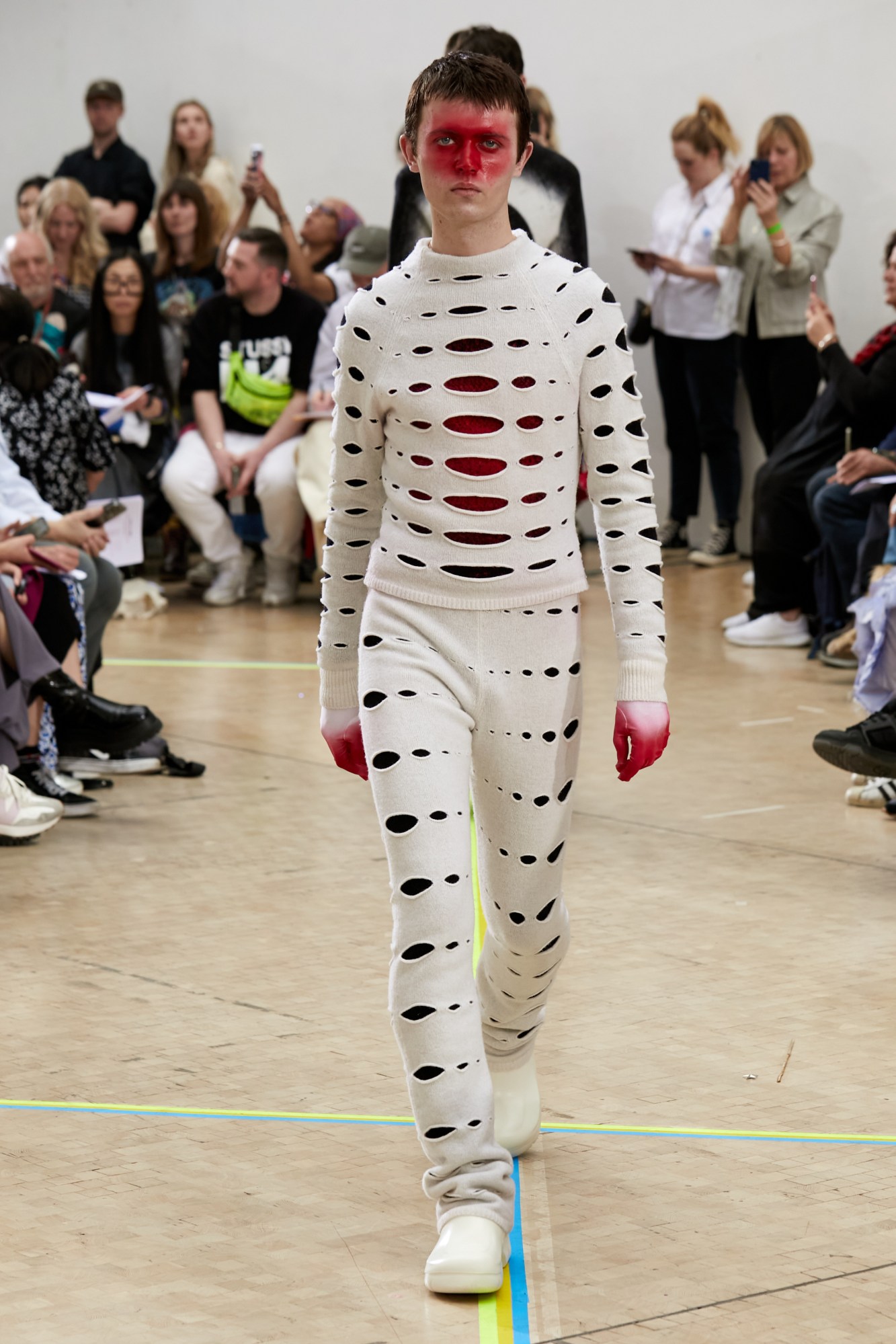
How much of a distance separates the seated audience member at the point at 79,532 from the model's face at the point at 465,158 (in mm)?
2615

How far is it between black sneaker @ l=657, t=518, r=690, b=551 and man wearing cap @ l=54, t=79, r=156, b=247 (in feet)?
11.4

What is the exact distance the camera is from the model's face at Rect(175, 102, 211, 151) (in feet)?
35.6

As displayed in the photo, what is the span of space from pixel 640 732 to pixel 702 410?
6.74m

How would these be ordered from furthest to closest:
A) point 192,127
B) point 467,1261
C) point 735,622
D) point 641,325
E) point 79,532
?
point 192,127
point 641,325
point 735,622
point 79,532
point 467,1261

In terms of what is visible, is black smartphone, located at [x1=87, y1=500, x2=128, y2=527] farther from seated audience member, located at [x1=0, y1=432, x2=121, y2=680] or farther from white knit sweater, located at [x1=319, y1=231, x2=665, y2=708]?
white knit sweater, located at [x1=319, y1=231, x2=665, y2=708]

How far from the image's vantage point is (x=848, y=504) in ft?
21.6

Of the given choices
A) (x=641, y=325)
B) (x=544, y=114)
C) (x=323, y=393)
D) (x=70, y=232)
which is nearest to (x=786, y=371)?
(x=641, y=325)

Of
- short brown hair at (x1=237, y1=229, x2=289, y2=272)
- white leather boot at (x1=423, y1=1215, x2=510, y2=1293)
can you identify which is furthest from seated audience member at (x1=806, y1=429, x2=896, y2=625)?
white leather boot at (x1=423, y1=1215, x2=510, y2=1293)

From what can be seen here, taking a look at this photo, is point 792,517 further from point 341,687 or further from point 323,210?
point 341,687

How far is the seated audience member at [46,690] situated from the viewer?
15.2 feet

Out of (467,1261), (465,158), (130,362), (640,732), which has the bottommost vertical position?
(130,362)

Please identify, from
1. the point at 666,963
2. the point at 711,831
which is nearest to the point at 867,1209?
the point at 666,963

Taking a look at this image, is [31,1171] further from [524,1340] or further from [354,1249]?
[524,1340]

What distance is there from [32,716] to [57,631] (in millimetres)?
266
